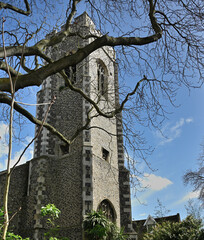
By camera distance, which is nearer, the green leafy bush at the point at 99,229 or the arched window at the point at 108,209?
the green leafy bush at the point at 99,229

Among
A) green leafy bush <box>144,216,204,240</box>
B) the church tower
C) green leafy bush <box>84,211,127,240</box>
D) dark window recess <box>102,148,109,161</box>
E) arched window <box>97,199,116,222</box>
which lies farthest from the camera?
dark window recess <box>102,148,109,161</box>

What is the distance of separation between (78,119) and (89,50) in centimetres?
1078

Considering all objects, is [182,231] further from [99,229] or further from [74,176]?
[74,176]

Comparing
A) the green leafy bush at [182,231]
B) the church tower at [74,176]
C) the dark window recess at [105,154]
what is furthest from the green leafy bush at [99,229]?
the dark window recess at [105,154]

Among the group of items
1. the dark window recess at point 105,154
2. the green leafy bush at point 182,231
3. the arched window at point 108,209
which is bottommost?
the green leafy bush at point 182,231

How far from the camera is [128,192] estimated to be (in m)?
15.6

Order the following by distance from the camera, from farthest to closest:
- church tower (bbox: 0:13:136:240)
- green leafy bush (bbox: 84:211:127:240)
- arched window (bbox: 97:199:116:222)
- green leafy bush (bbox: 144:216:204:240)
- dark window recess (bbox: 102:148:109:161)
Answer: dark window recess (bbox: 102:148:109:161) < arched window (bbox: 97:199:116:222) < church tower (bbox: 0:13:136:240) < green leafy bush (bbox: 84:211:127:240) < green leafy bush (bbox: 144:216:204:240)

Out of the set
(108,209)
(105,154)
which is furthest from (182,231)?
(105,154)

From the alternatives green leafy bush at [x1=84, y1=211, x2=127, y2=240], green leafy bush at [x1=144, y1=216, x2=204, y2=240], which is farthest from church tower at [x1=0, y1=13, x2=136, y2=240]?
green leafy bush at [x1=144, y1=216, x2=204, y2=240]

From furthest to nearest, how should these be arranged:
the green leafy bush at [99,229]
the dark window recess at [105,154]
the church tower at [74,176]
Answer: the dark window recess at [105,154]
the church tower at [74,176]
the green leafy bush at [99,229]

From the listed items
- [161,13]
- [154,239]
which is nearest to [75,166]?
[154,239]

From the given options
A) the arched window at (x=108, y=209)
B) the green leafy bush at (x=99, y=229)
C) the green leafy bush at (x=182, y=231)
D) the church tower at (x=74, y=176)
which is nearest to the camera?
the green leafy bush at (x=182, y=231)

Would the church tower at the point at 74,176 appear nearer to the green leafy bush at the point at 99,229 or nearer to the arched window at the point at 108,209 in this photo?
the arched window at the point at 108,209

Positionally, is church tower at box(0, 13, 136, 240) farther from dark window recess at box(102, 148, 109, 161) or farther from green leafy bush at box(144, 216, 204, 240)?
green leafy bush at box(144, 216, 204, 240)
